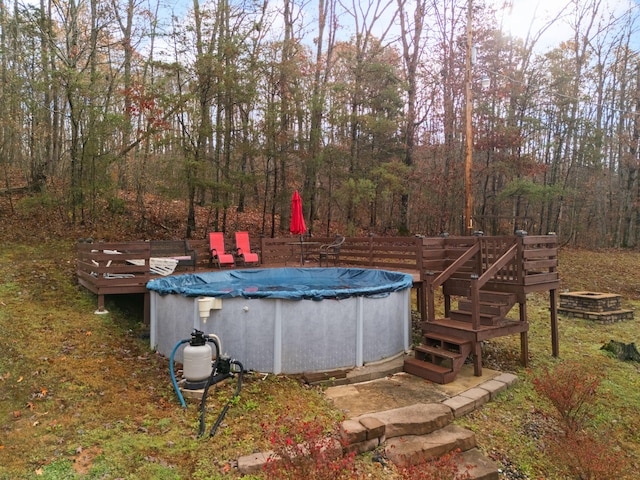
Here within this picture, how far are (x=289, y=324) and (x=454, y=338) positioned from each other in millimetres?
2438

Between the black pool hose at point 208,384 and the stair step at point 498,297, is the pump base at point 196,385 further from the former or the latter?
the stair step at point 498,297

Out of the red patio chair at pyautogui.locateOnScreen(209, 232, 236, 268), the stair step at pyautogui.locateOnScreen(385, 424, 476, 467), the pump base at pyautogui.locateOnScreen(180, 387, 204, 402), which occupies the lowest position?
the stair step at pyautogui.locateOnScreen(385, 424, 476, 467)

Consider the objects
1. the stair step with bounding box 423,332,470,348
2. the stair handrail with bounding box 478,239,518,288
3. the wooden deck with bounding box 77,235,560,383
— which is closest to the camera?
the stair step with bounding box 423,332,470,348

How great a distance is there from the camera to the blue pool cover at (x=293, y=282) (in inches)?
213

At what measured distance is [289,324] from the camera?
204 inches

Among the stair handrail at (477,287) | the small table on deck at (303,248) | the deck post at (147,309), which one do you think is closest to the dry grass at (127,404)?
the deck post at (147,309)

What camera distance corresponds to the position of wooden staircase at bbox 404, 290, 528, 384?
215 inches

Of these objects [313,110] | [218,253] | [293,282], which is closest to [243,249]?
[218,253]

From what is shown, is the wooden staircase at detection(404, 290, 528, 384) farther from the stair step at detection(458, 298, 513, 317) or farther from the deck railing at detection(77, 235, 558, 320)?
the deck railing at detection(77, 235, 558, 320)

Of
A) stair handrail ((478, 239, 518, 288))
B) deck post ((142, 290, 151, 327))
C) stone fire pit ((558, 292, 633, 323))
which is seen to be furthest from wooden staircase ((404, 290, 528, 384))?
stone fire pit ((558, 292, 633, 323))

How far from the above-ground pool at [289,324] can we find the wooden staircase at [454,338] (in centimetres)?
52

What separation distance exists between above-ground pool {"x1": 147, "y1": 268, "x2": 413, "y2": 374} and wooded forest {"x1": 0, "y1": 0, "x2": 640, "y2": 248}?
7.04 m

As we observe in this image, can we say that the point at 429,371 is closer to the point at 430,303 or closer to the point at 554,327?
the point at 430,303

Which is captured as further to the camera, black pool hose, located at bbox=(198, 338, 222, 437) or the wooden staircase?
the wooden staircase
